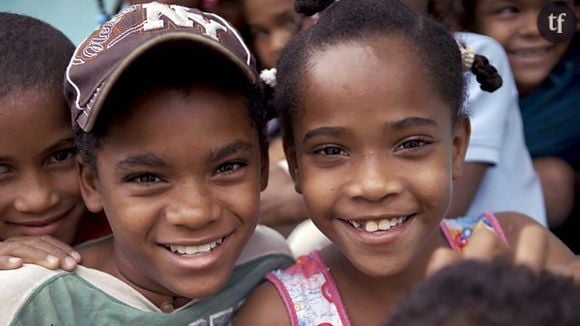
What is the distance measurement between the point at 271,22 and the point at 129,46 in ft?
4.41

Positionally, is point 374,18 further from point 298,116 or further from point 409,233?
point 409,233

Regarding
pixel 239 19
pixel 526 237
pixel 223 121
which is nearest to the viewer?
pixel 526 237

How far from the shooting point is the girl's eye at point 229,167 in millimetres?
1671

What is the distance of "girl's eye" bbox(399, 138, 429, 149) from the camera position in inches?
67.6

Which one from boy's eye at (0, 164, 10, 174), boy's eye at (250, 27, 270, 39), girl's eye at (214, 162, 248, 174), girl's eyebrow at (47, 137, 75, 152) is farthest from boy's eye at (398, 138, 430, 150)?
boy's eye at (250, 27, 270, 39)

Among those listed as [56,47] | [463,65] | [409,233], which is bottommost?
[409,233]

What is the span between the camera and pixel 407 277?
1911mm

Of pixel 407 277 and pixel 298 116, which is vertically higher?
pixel 298 116

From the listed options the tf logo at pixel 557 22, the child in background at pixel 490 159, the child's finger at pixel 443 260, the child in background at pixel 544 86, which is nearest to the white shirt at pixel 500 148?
the child in background at pixel 490 159

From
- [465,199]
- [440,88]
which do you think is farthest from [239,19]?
[440,88]

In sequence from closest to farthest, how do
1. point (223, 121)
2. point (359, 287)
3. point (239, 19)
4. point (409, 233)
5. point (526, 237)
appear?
point (526, 237)
point (223, 121)
point (409, 233)
point (359, 287)
point (239, 19)

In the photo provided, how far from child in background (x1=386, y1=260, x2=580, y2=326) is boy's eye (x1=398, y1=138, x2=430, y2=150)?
30.6 inches

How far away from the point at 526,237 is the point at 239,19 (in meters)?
1.96

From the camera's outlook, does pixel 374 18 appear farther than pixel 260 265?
No
